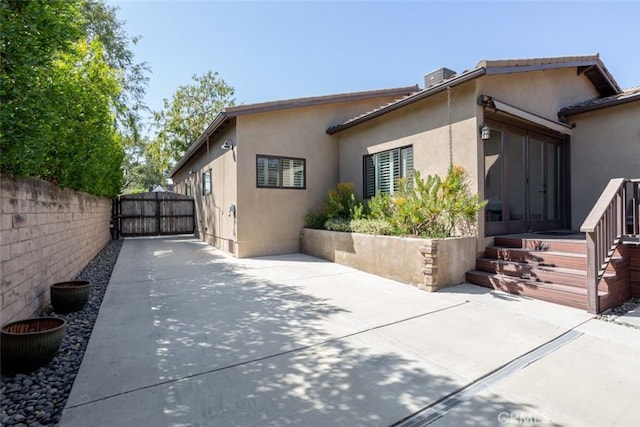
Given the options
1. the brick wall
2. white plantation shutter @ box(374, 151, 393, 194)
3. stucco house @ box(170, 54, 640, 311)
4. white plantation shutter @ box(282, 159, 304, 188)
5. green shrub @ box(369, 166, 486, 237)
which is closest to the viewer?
the brick wall

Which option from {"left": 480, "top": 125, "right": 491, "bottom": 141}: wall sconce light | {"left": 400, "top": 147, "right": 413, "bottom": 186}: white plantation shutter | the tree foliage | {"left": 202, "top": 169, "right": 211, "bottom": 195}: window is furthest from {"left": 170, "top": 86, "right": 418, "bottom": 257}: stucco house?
{"left": 480, "top": 125, "right": 491, "bottom": 141}: wall sconce light

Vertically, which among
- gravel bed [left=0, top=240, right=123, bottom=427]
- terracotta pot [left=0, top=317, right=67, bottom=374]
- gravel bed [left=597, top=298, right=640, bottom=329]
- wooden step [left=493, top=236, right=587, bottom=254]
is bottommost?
gravel bed [left=597, top=298, right=640, bottom=329]

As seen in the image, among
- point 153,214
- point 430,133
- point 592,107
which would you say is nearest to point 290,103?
point 430,133

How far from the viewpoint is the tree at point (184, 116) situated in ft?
80.4

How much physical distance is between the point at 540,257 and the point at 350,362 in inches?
181

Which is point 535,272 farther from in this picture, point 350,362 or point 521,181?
point 350,362

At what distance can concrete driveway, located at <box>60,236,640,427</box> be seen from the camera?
2.33 metres

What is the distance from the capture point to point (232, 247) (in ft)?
32.3

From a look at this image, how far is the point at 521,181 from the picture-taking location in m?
7.57

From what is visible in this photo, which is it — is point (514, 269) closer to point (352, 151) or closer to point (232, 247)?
point (352, 151)

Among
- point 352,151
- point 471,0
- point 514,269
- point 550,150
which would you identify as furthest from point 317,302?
point 471,0

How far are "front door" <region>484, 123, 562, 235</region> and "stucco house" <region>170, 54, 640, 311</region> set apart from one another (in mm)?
27

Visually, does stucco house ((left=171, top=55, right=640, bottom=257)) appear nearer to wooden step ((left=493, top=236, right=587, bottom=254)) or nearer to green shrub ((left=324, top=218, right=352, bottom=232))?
wooden step ((left=493, top=236, right=587, bottom=254))

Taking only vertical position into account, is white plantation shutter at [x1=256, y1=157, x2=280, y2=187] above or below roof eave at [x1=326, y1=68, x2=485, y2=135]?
below
